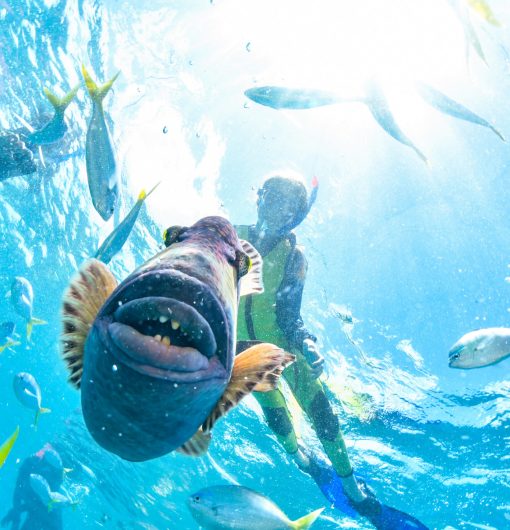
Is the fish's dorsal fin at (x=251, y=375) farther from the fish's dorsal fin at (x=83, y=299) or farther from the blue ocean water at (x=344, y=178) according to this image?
the blue ocean water at (x=344, y=178)

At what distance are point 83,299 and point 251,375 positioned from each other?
0.81 metres

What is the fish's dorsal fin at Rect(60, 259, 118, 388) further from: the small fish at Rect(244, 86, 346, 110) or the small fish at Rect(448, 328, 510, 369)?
the small fish at Rect(448, 328, 510, 369)

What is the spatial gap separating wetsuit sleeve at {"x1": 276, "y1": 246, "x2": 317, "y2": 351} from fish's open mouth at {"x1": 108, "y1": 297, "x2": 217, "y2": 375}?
5.40 metres

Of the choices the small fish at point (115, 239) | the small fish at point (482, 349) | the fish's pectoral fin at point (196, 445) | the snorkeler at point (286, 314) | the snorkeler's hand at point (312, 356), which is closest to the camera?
the fish's pectoral fin at point (196, 445)

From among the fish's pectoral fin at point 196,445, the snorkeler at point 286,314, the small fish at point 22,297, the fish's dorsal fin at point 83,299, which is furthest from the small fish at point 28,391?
the fish's dorsal fin at point 83,299

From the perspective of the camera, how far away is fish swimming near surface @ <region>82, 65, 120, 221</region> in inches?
127

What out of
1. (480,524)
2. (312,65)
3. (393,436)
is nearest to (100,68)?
(312,65)

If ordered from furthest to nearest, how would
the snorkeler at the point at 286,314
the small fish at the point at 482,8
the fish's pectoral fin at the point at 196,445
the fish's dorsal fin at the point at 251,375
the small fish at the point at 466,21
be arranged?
the snorkeler at the point at 286,314 → the small fish at the point at 466,21 → the small fish at the point at 482,8 → the fish's pectoral fin at the point at 196,445 → the fish's dorsal fin at the point at 251,375

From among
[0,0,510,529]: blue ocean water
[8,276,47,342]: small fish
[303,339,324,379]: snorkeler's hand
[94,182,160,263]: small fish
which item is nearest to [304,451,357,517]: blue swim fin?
[0,0,510,529]: blue ocean water

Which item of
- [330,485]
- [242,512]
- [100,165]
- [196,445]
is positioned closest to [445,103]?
[100,165]

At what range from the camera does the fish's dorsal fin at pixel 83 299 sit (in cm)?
167

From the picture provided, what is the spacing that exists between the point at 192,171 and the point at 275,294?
6285 mm

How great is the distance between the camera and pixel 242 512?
231 inches

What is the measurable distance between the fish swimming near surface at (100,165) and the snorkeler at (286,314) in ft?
9.72
